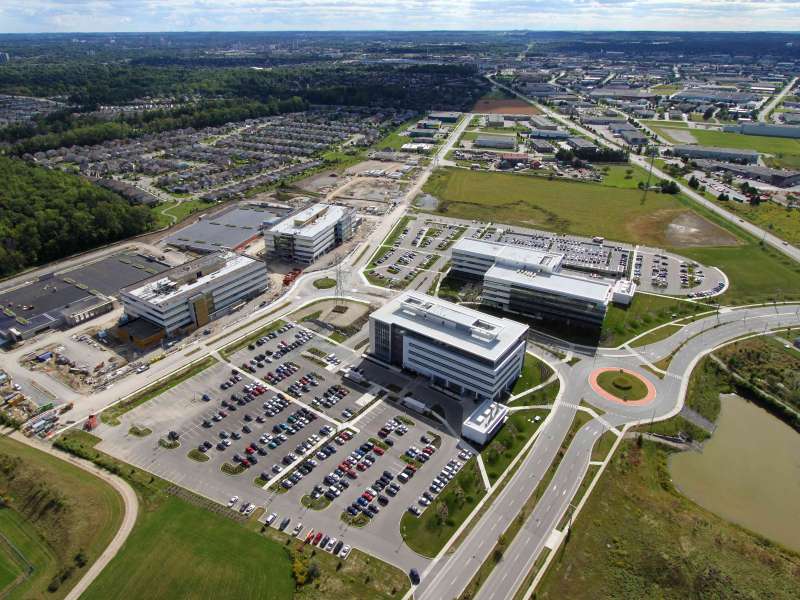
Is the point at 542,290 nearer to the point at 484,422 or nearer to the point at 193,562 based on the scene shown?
the point at 484,422

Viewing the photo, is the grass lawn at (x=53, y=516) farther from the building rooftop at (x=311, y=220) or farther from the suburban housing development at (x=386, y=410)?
the building rooftop at (x=311, y=220)

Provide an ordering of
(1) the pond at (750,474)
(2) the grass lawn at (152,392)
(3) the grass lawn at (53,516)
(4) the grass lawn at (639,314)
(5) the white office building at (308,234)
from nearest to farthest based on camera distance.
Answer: (3) the grass lawn at (53,516) → (1) the pond at (750,474) → (2) the grass lawn at (152,392) → (4) the grass lawn at (639,314) → (5) the white office building at (308,234)

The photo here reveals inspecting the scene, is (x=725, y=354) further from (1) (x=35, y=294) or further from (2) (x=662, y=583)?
(1) (x=35, y=294)

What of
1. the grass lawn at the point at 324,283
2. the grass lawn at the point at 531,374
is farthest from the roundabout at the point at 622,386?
the grass lawn at the point at 324,283

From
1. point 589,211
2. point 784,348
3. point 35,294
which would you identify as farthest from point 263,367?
point 589,211

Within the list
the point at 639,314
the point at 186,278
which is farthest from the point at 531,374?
the point at 186,278

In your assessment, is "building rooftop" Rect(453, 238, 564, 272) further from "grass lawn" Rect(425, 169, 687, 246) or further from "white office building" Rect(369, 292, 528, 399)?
"grass lawn" Rect(425, 169, 687, 246)
